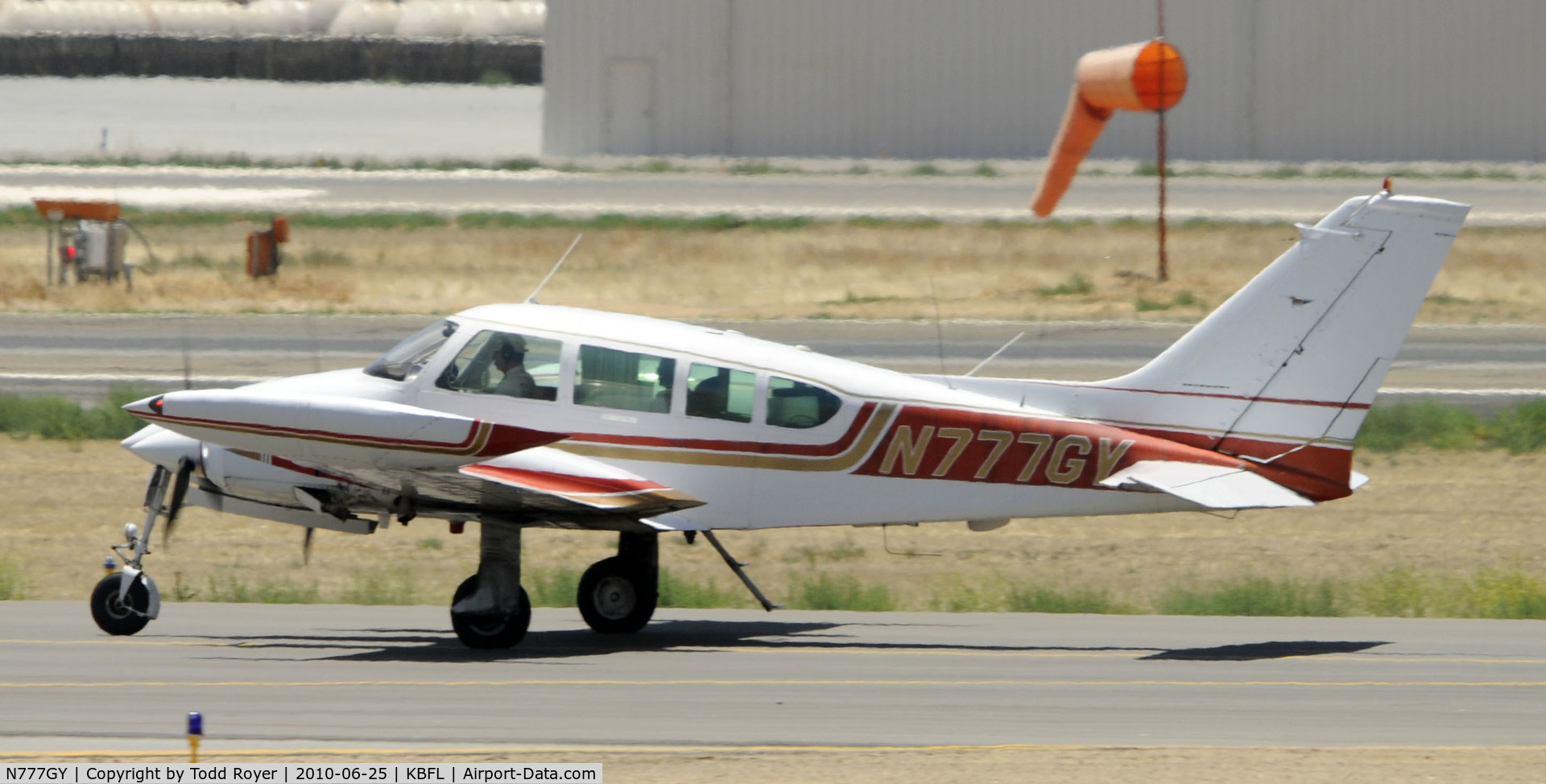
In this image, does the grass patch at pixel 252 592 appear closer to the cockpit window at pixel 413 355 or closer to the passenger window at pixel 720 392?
the cockpit window at pixel 413 355

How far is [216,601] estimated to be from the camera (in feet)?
49.9

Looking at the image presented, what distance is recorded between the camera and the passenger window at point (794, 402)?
12336 millimetres

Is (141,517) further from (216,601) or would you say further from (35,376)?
(35,376)

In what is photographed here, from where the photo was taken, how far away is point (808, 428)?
12328 millimetres

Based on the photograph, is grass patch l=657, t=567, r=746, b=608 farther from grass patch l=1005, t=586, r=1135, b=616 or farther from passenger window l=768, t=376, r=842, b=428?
passenger window l=768, t=376, r=842, b=428

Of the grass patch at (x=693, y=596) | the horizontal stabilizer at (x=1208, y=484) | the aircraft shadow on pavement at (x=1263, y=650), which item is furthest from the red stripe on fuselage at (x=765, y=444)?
the grass patch at (x=693, y=596)

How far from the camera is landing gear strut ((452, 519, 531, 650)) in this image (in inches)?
483

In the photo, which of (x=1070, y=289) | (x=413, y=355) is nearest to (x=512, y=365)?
(x=413, y=355)

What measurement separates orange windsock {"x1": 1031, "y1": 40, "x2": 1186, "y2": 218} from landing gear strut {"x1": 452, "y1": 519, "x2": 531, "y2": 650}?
1043 inches

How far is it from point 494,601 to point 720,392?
206 centimetres

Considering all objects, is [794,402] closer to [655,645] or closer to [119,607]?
[655,645]

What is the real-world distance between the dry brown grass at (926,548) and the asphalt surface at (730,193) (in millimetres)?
27337

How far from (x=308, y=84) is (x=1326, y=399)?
209 ft

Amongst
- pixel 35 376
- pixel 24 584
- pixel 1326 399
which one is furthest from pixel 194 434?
pixel 35 376
